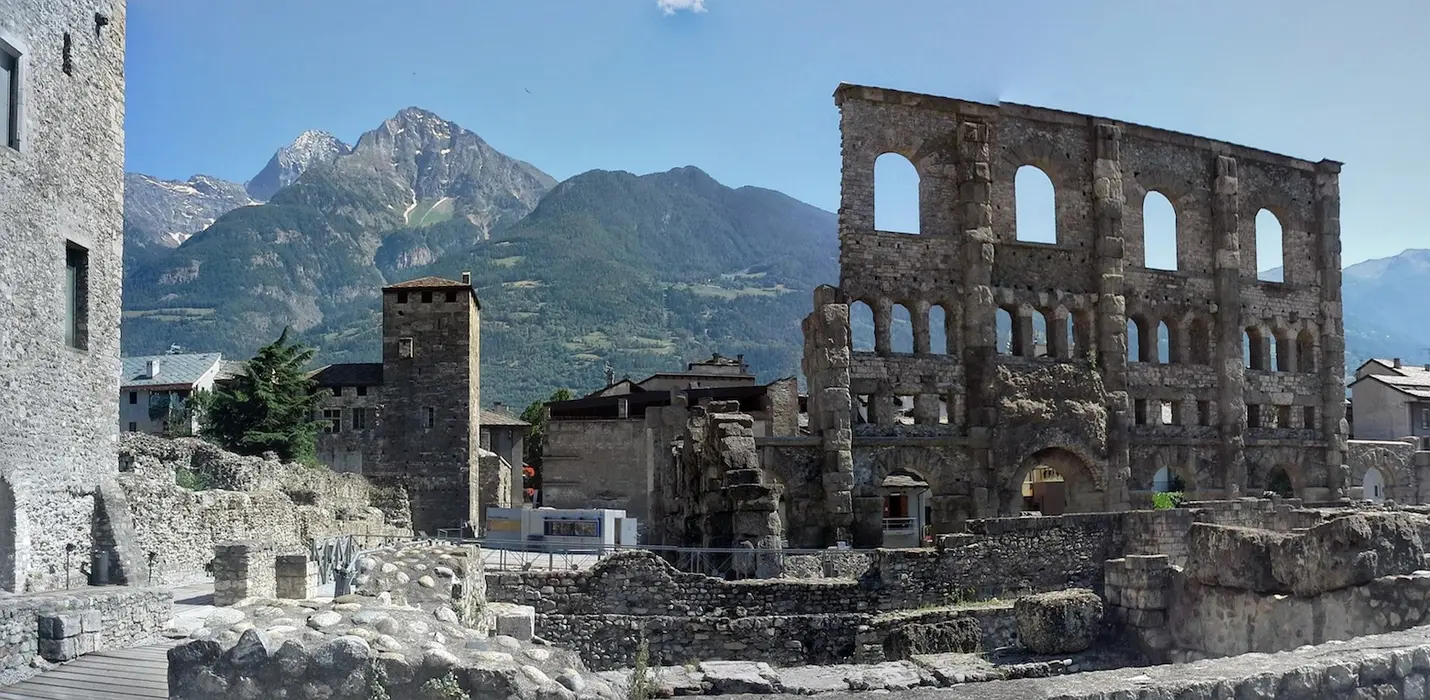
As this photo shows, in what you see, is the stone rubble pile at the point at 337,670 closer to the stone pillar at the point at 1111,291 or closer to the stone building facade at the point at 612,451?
the stone pillar at the point at 1111,291

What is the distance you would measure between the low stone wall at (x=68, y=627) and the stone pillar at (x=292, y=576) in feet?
10.6

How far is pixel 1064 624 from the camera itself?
15805mm

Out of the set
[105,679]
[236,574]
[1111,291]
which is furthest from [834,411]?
[105,679]

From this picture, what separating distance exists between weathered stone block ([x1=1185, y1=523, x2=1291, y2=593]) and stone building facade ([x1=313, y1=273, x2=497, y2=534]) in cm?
3592

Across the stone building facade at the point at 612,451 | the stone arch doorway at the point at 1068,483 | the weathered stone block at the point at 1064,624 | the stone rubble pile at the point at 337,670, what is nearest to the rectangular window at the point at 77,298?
the stone rubble pile at the point at 337,670

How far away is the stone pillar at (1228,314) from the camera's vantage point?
3459cm

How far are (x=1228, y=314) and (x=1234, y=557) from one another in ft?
78.8

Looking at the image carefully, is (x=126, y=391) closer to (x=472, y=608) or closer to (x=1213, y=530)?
(x=472, y=608)

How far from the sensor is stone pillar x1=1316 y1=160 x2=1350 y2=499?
1444 inches

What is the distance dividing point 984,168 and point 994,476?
844cm

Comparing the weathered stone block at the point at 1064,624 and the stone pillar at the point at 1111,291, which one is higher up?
the stone pillar at the point at 1111,291

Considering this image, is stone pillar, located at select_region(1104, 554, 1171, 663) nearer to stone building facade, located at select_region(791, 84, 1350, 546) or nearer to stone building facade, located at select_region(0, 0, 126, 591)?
stone building facade, located at select_region(791, 84, 1350, 546)

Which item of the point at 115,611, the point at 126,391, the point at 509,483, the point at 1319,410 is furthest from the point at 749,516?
the point at 126,391

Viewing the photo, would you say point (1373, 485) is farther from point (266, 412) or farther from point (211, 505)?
point (266, 412)
